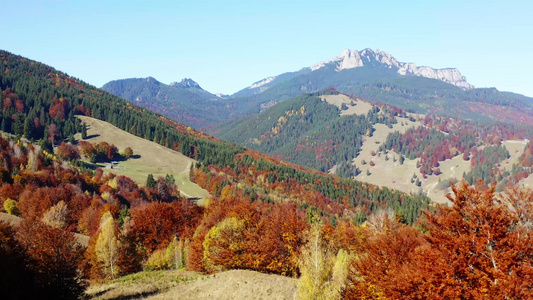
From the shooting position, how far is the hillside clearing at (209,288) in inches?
1642

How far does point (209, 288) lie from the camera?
44500mm

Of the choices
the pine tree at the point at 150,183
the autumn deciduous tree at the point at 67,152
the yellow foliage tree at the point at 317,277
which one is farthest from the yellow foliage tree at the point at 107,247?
the autumn deciduous tree at the point at 67,152

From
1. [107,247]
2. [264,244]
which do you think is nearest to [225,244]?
[264,244]

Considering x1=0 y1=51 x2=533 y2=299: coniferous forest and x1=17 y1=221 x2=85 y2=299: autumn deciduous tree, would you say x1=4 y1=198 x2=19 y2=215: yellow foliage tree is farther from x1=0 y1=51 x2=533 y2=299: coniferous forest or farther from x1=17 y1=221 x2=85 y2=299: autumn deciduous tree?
x1=17 y1=221 x2=85 y2=299: autumn deciduous tree

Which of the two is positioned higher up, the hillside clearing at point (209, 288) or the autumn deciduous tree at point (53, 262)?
the autumn deciduous tree at point (53, 262)

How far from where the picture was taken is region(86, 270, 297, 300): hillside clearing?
1642 inches

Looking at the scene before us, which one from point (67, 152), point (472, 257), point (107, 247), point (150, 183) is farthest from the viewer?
point (67, 152)

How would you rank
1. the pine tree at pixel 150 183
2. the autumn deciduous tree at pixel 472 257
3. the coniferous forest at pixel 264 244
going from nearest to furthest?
the autumn deciduous tree at pixel 472 257 < the coniferous forest at pixel 264 244 < the pine tree at pixel 150 183

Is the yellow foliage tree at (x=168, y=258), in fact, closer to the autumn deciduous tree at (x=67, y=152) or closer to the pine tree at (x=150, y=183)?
the pine tree at (x=150, y=183)

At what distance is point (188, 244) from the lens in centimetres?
8019

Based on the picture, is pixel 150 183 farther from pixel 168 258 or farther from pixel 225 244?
pixel 225 244

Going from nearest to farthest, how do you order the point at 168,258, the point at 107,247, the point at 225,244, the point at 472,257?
the point at 472,257 → the point at 225,244 → the point at 107,247 → the point at 168,258

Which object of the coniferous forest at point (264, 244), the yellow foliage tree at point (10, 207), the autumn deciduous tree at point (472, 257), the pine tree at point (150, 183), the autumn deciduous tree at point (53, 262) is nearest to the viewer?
the autumn deciduous tree at point (472, 257)

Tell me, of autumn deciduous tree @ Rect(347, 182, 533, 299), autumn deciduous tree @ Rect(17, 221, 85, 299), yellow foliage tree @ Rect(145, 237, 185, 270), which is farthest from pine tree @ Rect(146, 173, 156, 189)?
autumn deciduous tree @ Rect(347, 182, 533, 299)
